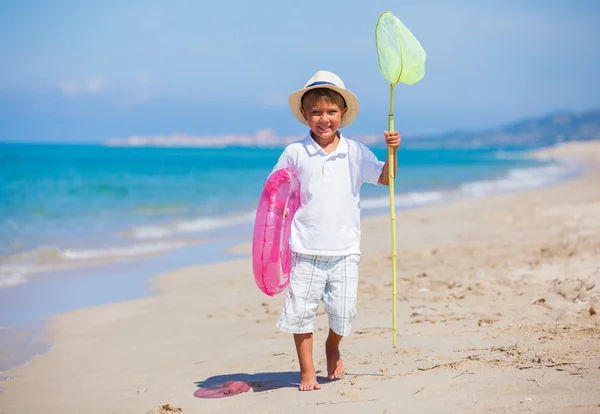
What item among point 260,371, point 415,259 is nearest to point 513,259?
point 415,259

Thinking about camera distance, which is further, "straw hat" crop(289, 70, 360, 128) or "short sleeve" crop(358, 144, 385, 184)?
"short sleeve" crop(358, 144, 385, 184)

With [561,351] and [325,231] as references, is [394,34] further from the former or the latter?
[561,351]

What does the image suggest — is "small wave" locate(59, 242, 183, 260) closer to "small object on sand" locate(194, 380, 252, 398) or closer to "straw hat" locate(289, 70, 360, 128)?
"small object on sand" locate(194, 380, 252, 398)

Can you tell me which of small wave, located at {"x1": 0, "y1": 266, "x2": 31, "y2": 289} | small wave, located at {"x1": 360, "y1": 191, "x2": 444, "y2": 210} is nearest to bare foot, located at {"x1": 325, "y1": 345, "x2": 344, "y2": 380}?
small wave, located at {"x1": 0, "y1": 266, "x2": 31, "y2": 289}

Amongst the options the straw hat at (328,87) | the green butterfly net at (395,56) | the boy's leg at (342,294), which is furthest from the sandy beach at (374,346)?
the straw hat at (328,87)

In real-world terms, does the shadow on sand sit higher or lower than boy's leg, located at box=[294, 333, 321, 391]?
lower

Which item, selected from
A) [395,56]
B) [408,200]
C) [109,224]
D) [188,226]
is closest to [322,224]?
[395,56]

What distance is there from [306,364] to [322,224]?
842 mm

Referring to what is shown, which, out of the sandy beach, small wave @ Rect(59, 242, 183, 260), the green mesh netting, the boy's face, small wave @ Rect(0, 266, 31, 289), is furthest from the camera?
small wave @ Rect(59, 242, 183, 260)

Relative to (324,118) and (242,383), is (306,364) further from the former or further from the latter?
(324,118)

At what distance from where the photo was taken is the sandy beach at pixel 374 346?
139 inches

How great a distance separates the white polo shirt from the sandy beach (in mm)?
858

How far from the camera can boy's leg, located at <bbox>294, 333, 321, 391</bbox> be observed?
3873mm

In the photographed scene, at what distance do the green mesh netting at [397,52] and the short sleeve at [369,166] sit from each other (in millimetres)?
495
